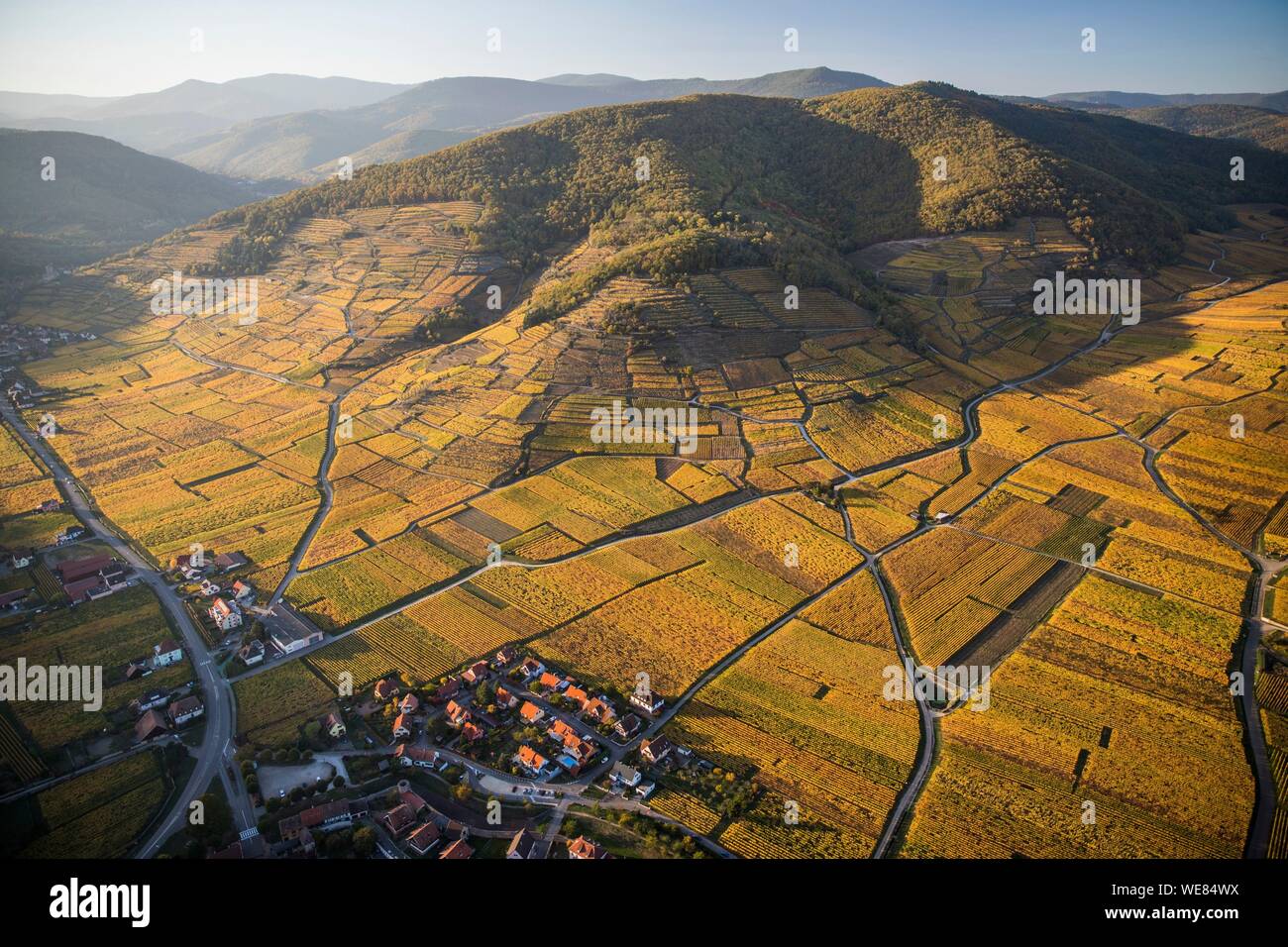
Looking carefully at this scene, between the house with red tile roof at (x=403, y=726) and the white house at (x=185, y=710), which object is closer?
the house with red tile roof at (x=403, y=726)

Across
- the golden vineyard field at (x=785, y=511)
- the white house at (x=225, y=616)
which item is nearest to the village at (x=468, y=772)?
the golden vineyard field at (x=785, y=511)

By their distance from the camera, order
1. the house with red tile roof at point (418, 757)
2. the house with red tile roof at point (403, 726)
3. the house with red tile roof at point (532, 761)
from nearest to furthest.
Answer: the house with red tile roof at point (532, 761), the house with red tile roof at point (418, 757), the house with red tile roof at point (403, 726)

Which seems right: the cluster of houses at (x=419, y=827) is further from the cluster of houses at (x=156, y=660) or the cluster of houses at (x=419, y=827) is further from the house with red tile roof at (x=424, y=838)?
the cluster of houses at (x=156, y=660)

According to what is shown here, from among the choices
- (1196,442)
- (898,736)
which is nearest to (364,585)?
(898,736)

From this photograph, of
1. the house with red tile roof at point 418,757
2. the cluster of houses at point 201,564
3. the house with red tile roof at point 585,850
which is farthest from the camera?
the cluster of houses at point 201,564

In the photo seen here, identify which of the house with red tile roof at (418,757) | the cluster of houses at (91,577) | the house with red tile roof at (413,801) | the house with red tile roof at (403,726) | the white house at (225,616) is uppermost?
the cluster of houses at (91,577)

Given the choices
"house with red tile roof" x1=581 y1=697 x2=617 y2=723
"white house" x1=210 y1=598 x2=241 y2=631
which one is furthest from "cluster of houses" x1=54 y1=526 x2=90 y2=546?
"house with red tile roof" x1=581 y1=697 x2=617 y2=723

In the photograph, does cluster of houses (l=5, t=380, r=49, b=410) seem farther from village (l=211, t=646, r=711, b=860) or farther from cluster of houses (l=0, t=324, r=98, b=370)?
village (l=211, t=646, r=711, b=860)
